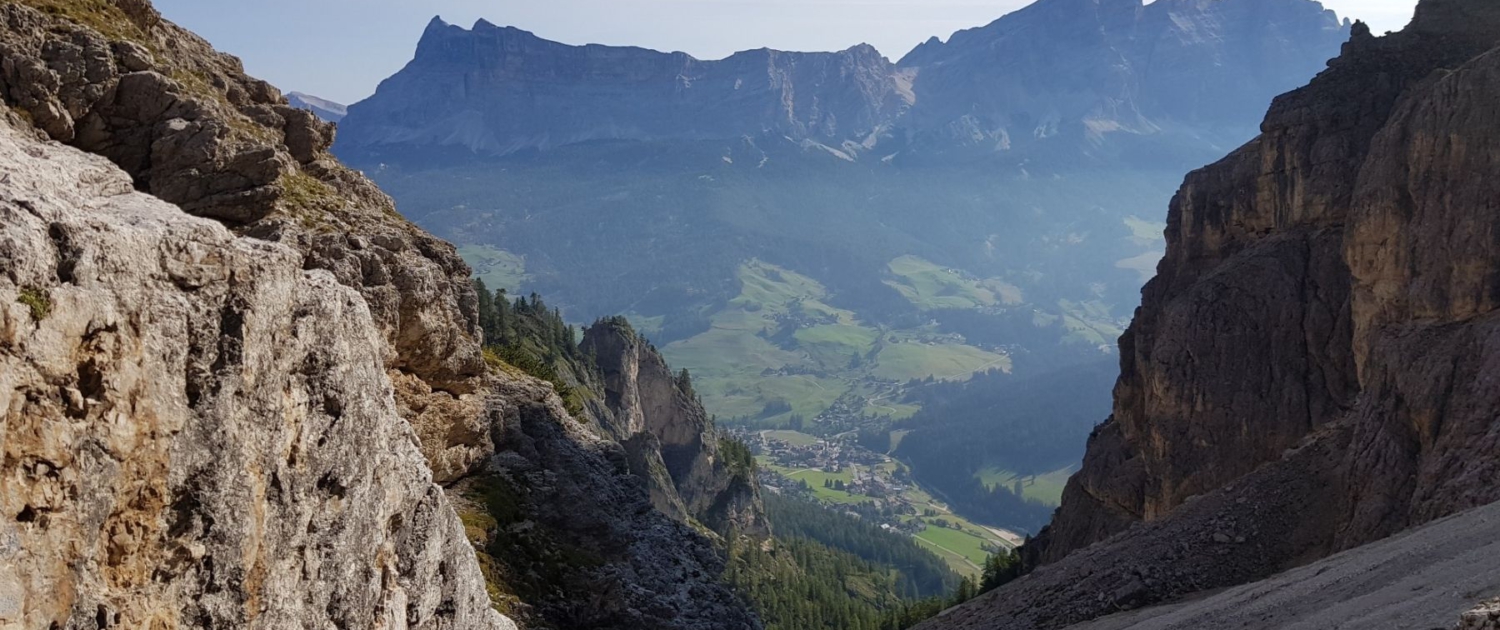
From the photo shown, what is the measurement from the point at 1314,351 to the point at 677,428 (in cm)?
10240

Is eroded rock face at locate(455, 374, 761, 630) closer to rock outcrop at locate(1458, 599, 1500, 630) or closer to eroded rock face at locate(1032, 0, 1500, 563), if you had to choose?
eroded rock face at locate(1032, 0, 1500, 563)

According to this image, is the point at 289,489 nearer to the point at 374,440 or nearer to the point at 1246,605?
the point at 374,440

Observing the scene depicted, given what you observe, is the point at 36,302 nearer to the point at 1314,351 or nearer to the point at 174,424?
the point at 174,424

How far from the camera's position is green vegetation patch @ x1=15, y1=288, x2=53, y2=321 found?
1519cm

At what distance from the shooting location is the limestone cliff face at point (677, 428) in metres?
141

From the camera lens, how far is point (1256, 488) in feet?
174

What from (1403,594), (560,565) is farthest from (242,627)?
(1403,594)

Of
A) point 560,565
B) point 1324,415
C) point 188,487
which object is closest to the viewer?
point 188,487

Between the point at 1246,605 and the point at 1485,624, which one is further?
the point at 1246,605

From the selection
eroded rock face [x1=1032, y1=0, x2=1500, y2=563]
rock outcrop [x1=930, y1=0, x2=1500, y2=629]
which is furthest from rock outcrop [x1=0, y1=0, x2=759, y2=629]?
eroded rock face [x1=1032, y1=0, x2=1500, y2=563]

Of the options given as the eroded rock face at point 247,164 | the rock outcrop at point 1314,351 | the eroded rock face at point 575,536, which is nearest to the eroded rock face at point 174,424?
the eroded rock face at point 247,164

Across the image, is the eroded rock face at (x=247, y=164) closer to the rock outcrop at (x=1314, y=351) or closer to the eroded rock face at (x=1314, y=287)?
the rock outcrop at (x=1314, y=351)

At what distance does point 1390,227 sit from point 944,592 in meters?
137

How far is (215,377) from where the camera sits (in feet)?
62.0
